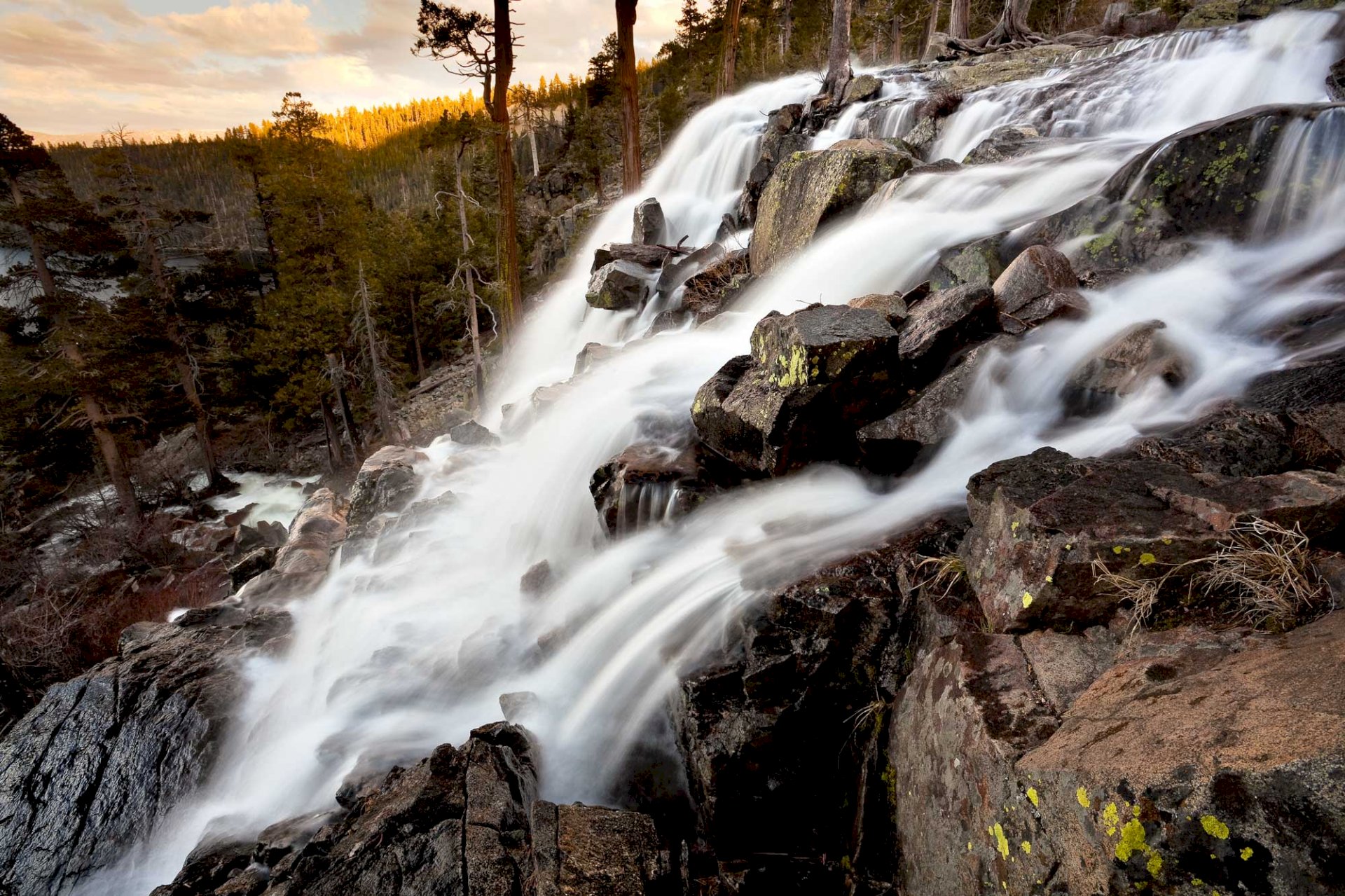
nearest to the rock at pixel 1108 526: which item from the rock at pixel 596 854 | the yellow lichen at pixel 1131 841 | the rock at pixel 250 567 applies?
the yellow lichen at pixel 1131 841

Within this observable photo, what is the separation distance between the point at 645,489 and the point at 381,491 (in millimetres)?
6339

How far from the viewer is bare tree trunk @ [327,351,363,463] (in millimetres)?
24203

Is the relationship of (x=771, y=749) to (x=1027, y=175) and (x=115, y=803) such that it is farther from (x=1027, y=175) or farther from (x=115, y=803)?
(x=1027, y=175)

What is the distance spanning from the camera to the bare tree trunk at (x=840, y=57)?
1677 centimetres

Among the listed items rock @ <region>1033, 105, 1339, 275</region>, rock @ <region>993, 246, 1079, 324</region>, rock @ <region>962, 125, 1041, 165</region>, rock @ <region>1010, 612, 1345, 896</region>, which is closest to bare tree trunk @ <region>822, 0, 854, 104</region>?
rock @ <region>962, 125, 1041, 165</region>

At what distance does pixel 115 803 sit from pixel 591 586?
483cm

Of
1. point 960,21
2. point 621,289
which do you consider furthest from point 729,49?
point 621,289

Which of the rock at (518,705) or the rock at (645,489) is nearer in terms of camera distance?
the rock at (518,705)

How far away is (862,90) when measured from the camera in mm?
16375

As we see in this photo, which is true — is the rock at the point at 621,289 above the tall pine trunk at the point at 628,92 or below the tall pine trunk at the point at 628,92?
below

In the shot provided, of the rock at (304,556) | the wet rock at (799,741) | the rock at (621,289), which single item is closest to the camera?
the wet rock at (799,741)

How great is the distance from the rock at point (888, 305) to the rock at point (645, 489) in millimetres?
2496

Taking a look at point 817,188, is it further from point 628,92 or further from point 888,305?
point 628,92

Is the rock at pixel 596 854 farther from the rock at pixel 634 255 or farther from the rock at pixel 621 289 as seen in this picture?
the rock at pixel 634 255
